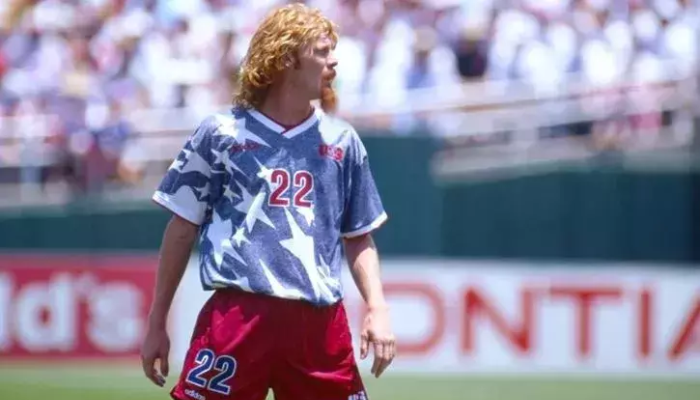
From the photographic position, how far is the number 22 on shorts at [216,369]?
4.51 metres

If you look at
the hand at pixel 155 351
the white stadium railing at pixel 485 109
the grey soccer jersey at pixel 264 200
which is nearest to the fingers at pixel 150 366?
the hand at pixel 155 351

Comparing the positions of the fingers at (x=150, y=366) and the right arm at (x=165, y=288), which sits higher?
the right arm at (x=165, y=288)

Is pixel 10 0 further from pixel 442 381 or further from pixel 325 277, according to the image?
pixel 325 277

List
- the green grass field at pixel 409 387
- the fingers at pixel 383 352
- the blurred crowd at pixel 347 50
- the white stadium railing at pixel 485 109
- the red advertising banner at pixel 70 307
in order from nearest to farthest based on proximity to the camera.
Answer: the fingers at pixel 383 352 → the green grass field at pixel 409 387 → the red advertising banner at pixel 70 307 → the white stadium railing at pixel 485 109 → the blurred crowd at pixel 347 50

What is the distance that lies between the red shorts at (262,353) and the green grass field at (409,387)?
524cm

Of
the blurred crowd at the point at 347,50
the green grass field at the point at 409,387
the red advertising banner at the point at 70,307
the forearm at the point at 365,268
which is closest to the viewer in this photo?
the forearm at the point at 365,268

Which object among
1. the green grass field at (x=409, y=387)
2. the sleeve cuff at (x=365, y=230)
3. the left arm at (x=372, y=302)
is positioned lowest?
the green grass field at (x=409, y=387)

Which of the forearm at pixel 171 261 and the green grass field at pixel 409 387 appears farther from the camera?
the green grass field at pixel 409 387

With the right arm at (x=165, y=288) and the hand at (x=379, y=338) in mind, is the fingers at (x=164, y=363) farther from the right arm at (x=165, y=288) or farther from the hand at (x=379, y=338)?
the hand at (x=379, y=338)

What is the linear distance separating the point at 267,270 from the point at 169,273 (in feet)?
1.00

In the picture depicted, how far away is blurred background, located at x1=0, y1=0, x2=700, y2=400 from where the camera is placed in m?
11.5

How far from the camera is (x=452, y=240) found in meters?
12.0

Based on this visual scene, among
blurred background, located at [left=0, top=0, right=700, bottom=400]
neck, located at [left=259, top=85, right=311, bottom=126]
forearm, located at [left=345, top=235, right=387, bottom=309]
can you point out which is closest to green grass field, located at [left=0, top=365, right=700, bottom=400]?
blurred background, located at [left=0, top=0, right=700, bottom=400]

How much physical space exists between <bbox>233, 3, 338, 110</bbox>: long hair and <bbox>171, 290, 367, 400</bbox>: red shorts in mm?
619
